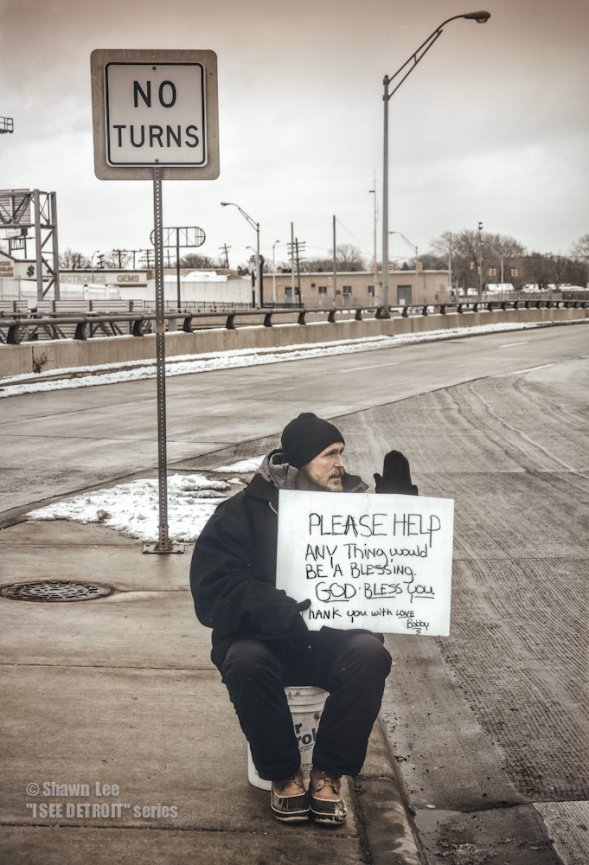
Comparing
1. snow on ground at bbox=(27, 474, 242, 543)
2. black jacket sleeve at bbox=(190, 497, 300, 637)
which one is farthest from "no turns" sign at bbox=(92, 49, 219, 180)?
black jacket sleeve at bbox=(190, 497, 300, 637)

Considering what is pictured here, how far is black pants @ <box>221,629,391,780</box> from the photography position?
382 centimetres

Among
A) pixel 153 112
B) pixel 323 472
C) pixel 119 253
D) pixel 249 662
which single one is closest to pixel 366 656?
pixel 249 662

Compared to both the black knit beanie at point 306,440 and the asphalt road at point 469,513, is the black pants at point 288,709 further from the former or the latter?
the black knit beanie at point 306,440

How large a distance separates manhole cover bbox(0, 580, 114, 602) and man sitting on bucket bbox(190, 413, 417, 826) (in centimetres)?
263

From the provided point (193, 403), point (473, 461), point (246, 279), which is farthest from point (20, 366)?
point (246, 279)

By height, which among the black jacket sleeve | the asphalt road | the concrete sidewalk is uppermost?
the black jacket sleeve

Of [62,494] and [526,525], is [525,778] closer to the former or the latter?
[526,525]

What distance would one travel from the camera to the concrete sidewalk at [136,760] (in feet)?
11.8

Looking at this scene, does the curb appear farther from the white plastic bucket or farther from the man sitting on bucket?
the white plastic bucket

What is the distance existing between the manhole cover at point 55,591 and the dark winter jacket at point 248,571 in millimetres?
2617

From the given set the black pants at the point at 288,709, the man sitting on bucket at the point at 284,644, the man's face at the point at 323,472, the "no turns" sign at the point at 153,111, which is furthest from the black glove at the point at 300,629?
the "no turns" sign at the point at 153,111

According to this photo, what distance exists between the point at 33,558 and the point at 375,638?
407cm

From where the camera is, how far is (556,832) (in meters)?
→ 4.00

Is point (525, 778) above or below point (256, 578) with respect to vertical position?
below
